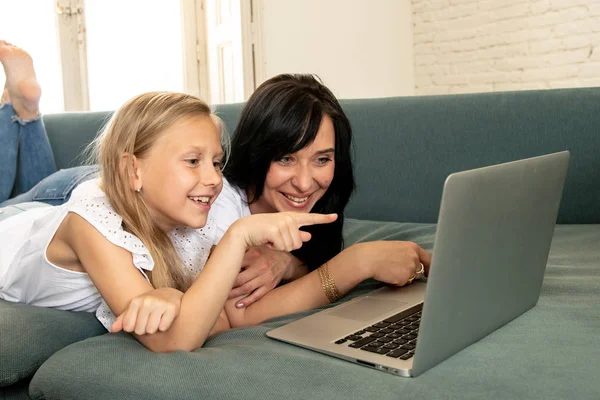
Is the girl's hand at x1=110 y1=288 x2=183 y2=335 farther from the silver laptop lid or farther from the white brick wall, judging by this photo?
the white brick wall

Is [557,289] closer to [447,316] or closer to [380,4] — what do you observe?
[447,316]

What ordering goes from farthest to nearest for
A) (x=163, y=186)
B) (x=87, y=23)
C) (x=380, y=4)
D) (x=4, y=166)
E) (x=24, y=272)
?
(x=380, y=4) → (x=87, y=23) → (x=4, y=166) → (x=24, y=272) → (x=163, y=186)

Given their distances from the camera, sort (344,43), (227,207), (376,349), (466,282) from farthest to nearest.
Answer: (344,43) < (227,207) < (376,349) < (466,282)

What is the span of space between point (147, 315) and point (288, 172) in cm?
52

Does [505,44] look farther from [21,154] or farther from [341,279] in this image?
[341,279]

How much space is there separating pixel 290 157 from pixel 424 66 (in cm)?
384

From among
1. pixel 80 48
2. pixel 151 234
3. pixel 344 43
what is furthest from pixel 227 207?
pixel 344 43

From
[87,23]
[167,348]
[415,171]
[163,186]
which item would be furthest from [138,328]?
[87,23]

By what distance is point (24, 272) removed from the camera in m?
1.40

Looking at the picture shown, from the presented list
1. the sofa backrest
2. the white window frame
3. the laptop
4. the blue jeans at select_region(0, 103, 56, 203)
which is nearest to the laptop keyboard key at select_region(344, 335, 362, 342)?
the laptop

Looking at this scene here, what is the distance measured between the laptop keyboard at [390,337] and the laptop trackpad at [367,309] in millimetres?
50

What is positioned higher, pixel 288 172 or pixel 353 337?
pixel 288 172

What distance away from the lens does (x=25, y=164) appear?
251 cm

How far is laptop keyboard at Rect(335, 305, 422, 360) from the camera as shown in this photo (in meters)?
0.92
